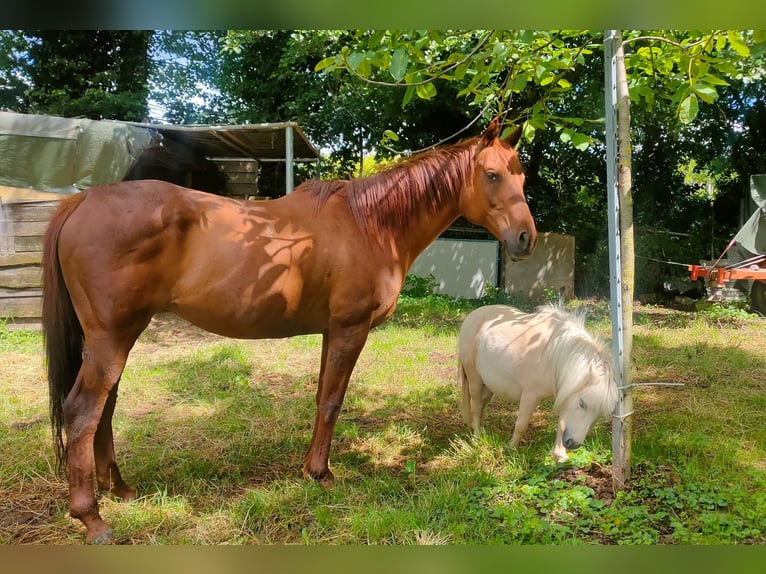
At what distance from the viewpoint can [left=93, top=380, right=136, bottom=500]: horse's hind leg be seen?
2.60 m

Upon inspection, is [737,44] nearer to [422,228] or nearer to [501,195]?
[501,195]

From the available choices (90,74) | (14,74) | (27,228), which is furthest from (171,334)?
(90,74)

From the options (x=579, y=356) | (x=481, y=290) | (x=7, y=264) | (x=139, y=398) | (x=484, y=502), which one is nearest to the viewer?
(x=484, y=502)

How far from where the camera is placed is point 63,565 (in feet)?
4.70

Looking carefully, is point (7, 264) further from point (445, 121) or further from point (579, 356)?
point (445, 121)

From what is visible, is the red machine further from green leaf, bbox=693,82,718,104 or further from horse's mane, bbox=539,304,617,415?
green leaf, bbox=693,82,718,104

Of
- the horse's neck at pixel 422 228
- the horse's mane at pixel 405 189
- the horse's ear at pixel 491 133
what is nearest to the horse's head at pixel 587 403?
the horse's neck at pixel 422 228

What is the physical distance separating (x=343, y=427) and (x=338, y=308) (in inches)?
53.9

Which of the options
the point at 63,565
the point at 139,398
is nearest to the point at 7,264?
the point at 139,398

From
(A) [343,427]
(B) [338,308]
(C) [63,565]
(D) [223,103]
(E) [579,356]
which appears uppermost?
(D) [223,103]

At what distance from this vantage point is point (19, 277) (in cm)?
591

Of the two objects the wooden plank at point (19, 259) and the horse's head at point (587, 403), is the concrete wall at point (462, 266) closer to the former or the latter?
the wooden plank at point (19, 259)

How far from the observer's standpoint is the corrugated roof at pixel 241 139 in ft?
20.8
